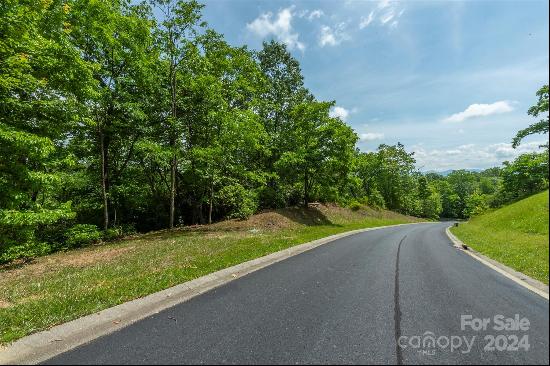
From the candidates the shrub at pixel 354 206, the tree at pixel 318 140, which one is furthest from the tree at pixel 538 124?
the shrub at pixel 354 206

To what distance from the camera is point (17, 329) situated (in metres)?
4.86

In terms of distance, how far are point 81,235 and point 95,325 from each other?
12505 mm

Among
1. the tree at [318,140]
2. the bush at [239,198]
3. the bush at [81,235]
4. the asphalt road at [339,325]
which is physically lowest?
the bush at [81,235]

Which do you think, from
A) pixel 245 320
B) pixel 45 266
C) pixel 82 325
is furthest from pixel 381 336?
pixel 45 266

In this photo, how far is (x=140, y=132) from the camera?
19.9 m

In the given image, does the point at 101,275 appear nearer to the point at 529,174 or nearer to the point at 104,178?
the point at 529,174

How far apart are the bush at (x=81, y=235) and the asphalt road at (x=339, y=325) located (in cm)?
1159

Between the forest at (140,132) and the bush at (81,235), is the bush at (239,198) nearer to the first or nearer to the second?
the forest at (140,132)

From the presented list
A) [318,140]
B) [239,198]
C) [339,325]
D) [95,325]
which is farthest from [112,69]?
[339,325]

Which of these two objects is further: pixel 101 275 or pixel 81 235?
pixel 81 235

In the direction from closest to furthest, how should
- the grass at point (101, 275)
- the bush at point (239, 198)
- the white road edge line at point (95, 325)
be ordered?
the white road edge line at point (95, 325), the grass at point (101, 275), the bush at point (239, 198)

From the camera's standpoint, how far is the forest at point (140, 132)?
1123 centimetres

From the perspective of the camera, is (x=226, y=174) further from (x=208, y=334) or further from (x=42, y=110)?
(x=208, y=334)

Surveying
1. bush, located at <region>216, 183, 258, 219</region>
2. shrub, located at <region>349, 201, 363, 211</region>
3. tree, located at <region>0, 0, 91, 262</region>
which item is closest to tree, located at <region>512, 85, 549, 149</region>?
tree, located at <region>0, 0, 91, 262</region>
